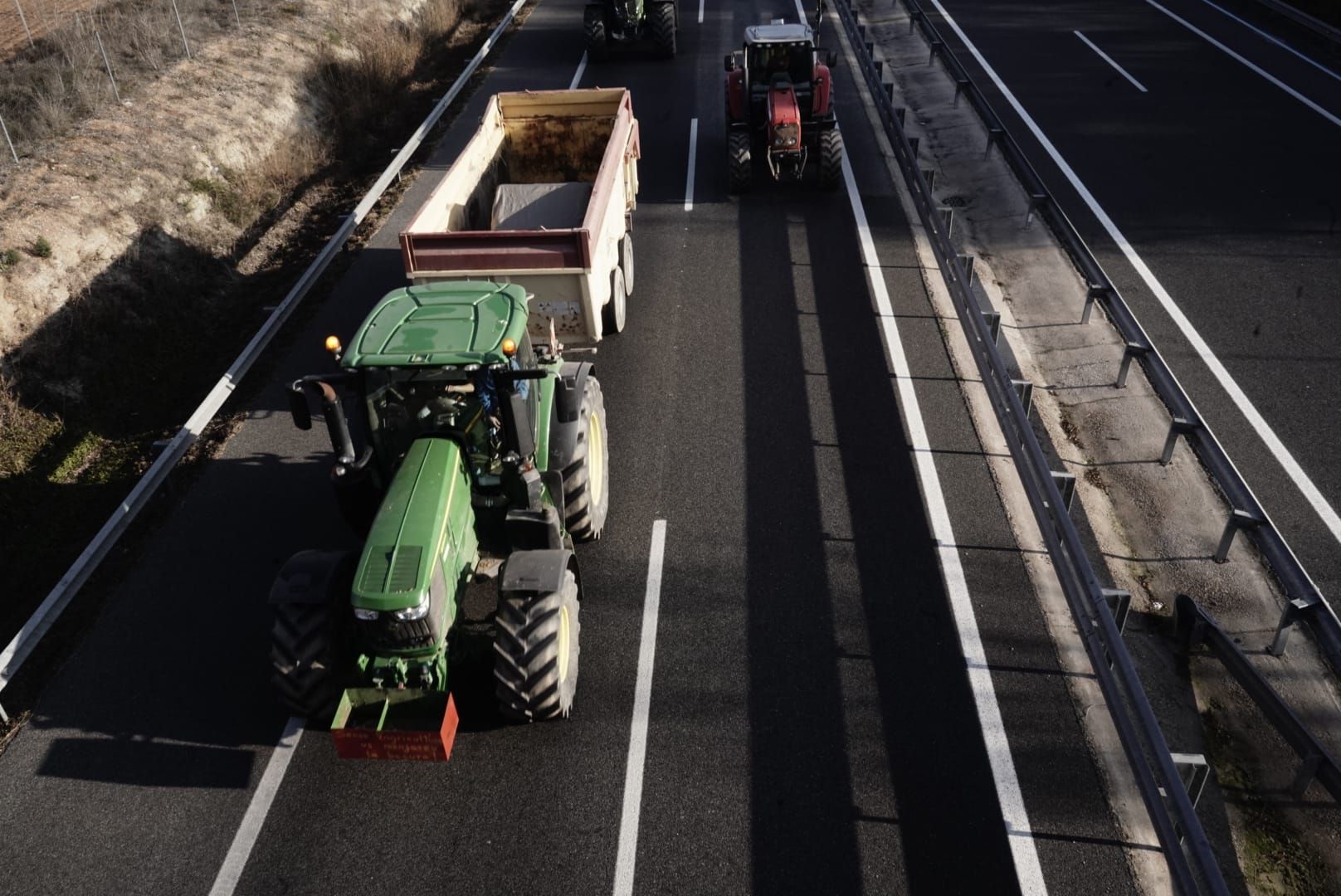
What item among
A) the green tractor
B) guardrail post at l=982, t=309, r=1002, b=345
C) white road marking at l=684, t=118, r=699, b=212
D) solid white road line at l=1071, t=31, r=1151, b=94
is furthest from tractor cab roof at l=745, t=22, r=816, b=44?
the green tractor

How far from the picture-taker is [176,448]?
412 inches

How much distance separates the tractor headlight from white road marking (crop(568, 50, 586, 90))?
17581 millimetres

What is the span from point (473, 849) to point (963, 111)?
1787 cm

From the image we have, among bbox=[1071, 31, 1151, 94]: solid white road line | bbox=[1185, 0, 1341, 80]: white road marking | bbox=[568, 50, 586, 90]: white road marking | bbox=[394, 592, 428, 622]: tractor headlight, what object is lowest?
bbox=[568, 50, 586, 90]: white road marking

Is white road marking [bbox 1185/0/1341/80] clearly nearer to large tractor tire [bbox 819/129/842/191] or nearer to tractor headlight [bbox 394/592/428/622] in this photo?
large tractor tire [bbox 819/129/842/191]

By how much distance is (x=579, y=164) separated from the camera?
15.2m

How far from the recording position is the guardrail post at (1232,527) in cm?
817

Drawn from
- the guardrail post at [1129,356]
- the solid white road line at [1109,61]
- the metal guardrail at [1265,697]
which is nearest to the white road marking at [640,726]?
the metal guardrail at [1265,697]

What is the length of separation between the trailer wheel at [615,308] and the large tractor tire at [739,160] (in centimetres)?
425

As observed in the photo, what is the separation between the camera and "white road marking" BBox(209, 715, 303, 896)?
6.68 meters

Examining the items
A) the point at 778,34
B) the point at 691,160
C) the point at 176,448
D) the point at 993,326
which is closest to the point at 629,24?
the point at 691,160

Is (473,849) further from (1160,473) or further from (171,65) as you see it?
(171,65)

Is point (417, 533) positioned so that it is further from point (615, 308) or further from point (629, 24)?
point (629, 24)

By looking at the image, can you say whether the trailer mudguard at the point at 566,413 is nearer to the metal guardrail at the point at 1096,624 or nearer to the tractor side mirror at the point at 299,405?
the tractor side mirror at the point at 299,405
